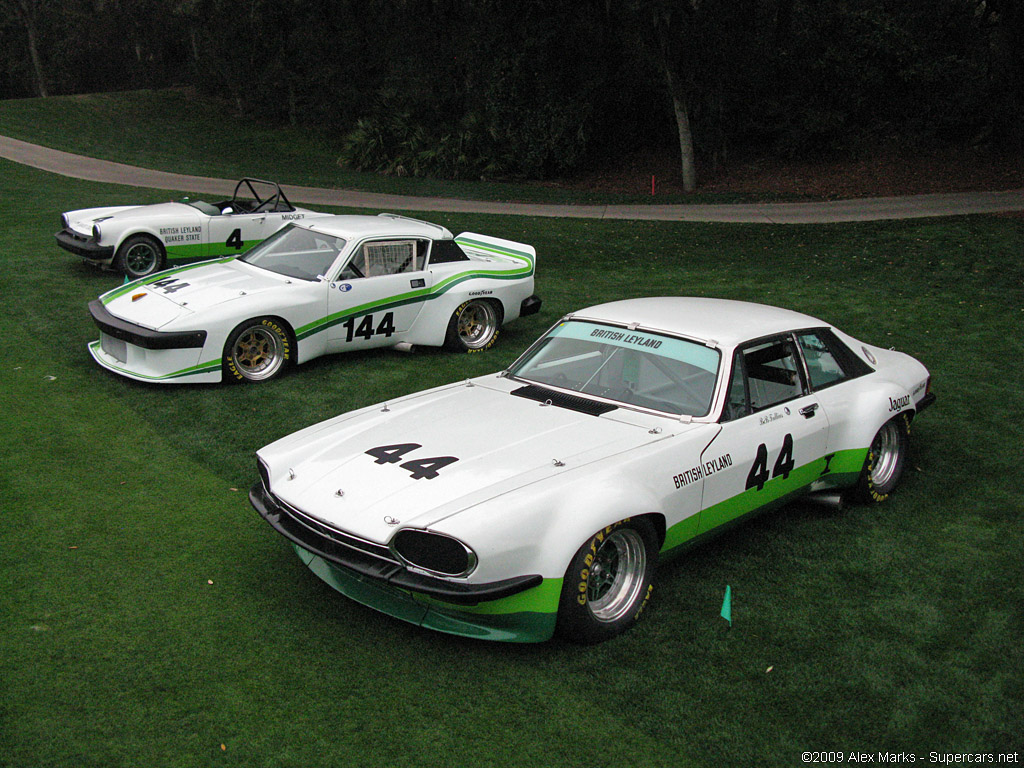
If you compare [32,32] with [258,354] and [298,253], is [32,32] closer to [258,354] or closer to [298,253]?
[298,253]

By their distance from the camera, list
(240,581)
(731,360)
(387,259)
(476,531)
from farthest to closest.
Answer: (387,259) → (731,360) → (240,581) → (476,531)

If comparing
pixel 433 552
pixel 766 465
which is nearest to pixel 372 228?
pixel 766 465

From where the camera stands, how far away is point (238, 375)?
760 centimetres

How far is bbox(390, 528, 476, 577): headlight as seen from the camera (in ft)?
12.3

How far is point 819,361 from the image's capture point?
5.54 m

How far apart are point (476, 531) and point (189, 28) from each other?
1875 inches

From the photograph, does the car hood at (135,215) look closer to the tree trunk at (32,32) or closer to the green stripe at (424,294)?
the green stripe at (424,294)

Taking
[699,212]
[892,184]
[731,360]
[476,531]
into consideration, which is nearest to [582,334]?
[731,360]

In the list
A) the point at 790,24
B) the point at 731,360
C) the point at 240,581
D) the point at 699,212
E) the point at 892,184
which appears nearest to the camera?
the point at 240,581

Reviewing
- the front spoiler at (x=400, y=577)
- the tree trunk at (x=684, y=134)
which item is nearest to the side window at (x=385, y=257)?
the front spoiler at (x=400, y=577)

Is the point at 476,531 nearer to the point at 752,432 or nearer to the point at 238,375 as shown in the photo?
the point at 752,432

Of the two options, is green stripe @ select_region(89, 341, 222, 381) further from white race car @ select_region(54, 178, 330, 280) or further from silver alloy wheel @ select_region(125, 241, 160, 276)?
silver alloy wheel @ select_region(125, 241, 160, 276)

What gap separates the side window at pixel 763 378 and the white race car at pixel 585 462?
0.01 m

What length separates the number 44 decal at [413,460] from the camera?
4168 millimetres
